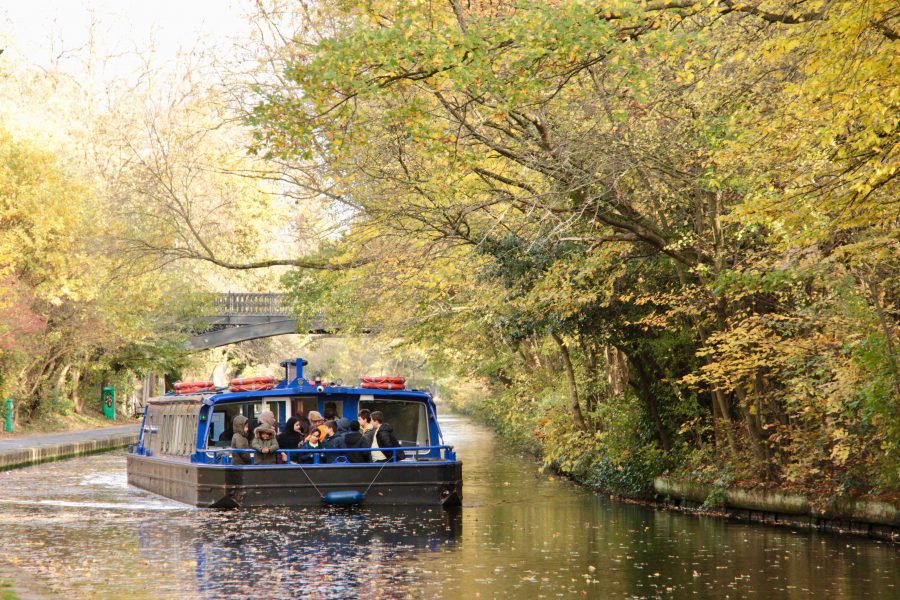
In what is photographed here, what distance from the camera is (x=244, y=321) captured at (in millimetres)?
63625

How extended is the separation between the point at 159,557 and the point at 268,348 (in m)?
55.7

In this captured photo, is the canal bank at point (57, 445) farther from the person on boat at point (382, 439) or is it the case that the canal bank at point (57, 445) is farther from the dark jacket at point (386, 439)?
the dark jacket at point (386, 439)

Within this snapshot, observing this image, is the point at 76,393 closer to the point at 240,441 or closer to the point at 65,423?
the point at 65,423

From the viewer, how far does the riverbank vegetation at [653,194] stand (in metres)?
13.4

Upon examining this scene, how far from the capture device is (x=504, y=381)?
45281mm

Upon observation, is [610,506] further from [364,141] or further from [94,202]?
[94,202]

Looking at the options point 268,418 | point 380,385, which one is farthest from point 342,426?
point 268,418

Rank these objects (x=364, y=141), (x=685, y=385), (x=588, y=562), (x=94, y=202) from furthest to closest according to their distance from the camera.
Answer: (x=94, y=202)
(x=685, y=385)
(x=588, y=562)
(x=364, y=141)

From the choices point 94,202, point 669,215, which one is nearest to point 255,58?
point 669,215

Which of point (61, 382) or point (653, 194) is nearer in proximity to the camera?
point (653, 194)

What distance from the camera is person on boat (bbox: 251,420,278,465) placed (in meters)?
21.1

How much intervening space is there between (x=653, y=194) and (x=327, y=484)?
717 centimetres

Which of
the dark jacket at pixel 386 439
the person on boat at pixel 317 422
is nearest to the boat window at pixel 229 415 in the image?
the person on boat at pixel 317 422

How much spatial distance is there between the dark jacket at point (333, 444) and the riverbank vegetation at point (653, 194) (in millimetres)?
3852
